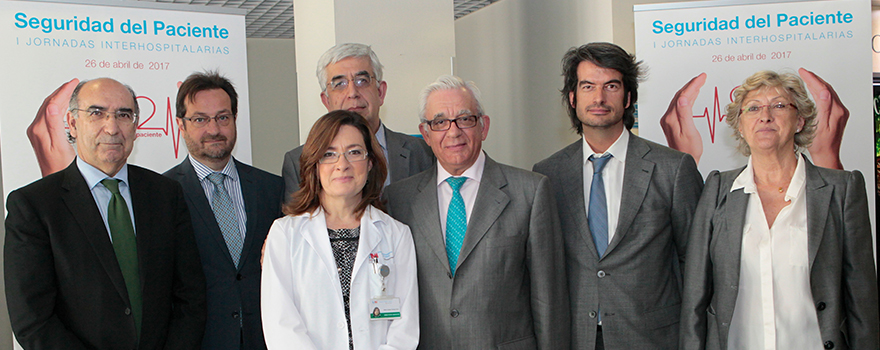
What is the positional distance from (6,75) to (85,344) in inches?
80.8

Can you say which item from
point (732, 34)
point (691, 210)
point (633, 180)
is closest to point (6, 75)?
point (633, 180)

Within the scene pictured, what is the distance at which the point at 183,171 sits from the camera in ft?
9.45

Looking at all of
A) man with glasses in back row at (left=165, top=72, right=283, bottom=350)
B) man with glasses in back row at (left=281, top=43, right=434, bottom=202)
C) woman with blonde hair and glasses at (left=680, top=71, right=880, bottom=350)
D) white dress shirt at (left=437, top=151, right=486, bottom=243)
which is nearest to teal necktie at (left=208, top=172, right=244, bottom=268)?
man with glasses in back row at (left=165, top=72, right=283, bottom=350)

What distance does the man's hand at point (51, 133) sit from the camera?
360 cm

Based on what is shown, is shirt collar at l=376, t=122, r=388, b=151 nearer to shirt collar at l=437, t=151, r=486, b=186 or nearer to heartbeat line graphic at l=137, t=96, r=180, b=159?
shirt collar at l=437, t=151, r=486, b=186

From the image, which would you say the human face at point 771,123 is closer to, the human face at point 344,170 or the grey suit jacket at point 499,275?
the grey suit jacket at point 499,275

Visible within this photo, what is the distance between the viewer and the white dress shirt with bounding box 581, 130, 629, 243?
273 cm

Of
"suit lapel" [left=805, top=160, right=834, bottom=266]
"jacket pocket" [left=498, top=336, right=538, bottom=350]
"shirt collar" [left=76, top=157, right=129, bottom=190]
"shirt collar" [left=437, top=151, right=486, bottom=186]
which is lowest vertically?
"jacket pocket" [left=498, top=336, right=538, bottom=350]

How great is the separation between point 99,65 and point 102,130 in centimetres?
156

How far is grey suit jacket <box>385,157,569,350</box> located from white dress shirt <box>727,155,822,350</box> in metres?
0.68

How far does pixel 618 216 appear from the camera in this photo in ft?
8.75

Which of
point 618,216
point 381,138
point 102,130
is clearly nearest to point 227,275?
point 102,130

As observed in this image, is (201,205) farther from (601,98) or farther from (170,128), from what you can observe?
(601,98)

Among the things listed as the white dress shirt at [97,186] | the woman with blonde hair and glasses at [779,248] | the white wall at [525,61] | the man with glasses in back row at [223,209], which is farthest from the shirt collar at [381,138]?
the white wall at [525,61]
